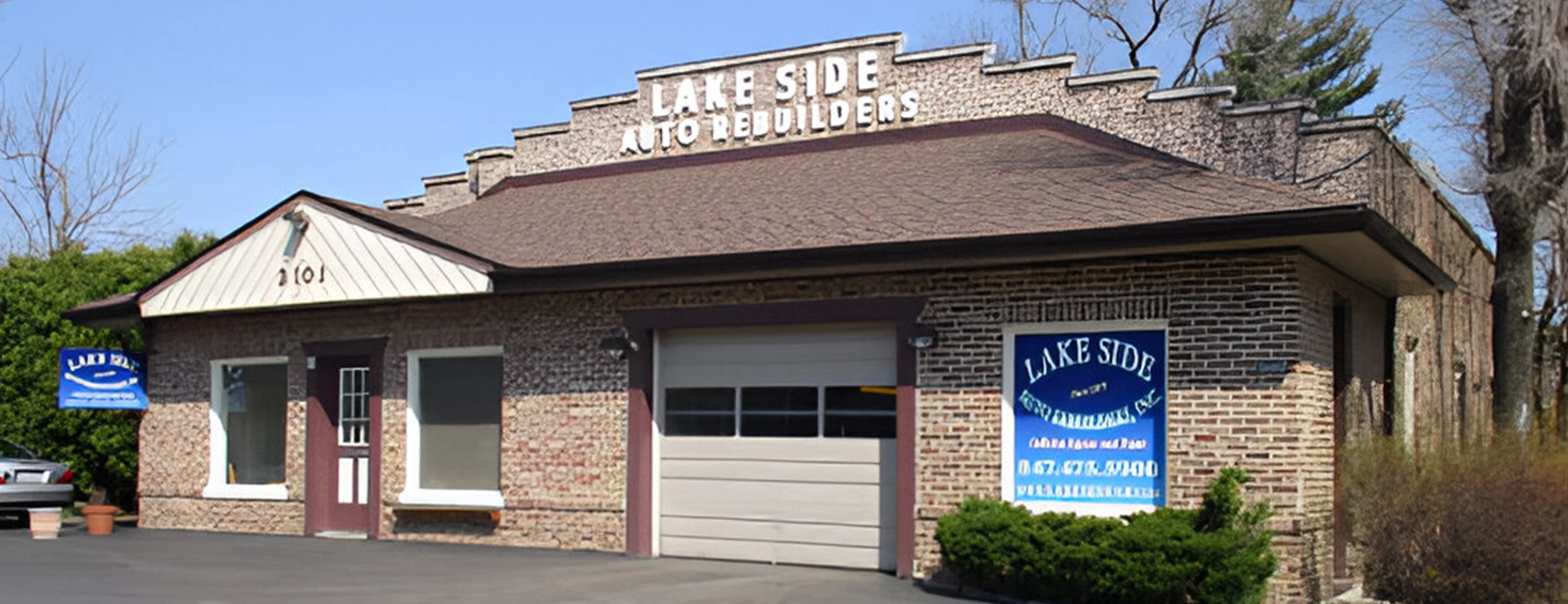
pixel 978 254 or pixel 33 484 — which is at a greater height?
pixel 978 254

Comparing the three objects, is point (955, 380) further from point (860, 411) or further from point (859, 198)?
point (859, 198)

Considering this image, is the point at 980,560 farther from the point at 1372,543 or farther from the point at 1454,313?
the point at 1454,313

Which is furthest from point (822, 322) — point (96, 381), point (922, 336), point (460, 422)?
point (96, 381)

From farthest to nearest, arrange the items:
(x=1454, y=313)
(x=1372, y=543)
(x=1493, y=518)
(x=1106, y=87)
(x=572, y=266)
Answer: (x=1454, y=313) < (x=1106, y=87) < (x=572, y=266) < (x=1372, y=543) < (x=1493, y=518)

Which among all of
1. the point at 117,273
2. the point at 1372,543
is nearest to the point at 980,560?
the point at 1372,543

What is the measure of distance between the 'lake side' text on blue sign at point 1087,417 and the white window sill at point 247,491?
1016 centimetres

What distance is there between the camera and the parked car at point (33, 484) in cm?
2166

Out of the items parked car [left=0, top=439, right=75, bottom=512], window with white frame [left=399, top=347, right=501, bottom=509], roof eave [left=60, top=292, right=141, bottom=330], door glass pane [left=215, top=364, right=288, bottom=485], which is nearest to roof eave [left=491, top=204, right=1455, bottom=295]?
window with white frame [left=399, top=347, right=501, bottom=509]

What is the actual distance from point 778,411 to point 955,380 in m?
2.16

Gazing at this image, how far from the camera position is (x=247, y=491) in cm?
2059

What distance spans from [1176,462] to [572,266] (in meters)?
6.32

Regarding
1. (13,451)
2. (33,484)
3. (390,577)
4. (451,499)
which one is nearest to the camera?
(390,577)

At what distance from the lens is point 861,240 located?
1473cm

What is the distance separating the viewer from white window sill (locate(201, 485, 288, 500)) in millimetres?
20281
